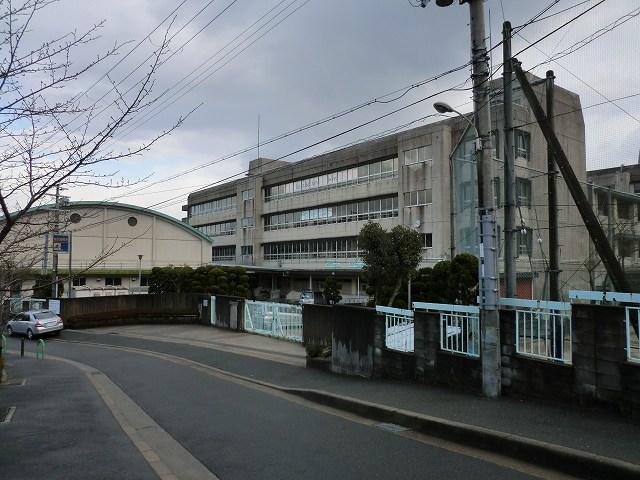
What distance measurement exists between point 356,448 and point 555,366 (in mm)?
3092

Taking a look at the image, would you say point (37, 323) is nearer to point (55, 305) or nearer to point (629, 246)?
point (55, 305)

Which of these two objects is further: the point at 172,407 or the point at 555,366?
the point at 172,407

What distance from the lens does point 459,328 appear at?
29.7 feet

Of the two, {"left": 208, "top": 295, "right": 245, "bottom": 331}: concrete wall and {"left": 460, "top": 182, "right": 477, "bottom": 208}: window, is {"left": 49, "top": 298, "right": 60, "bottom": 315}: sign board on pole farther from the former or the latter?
{"left": 460, "top": 182, "right": 477, "bottom": 208}: window

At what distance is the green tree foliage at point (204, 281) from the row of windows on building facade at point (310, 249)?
40.9 ft

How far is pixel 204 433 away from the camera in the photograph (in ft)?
24.2

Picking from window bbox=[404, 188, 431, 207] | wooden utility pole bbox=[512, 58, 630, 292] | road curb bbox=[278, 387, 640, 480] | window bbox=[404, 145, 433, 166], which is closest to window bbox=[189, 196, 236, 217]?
window bbox=[404, 145, 433, 166]

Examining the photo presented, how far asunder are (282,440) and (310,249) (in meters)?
48.2

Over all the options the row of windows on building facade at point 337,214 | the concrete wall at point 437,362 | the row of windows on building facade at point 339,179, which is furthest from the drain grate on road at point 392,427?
the row of windows on building facade at point 339,179

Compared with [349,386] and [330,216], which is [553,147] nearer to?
[349,386]

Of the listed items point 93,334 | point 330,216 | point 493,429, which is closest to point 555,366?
point 493,429

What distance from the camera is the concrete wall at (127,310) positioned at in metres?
31.6

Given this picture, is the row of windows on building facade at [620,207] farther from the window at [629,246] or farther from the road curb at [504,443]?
the road curb at [504,443]

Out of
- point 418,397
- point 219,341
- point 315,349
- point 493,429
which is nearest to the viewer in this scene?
point 493,429
